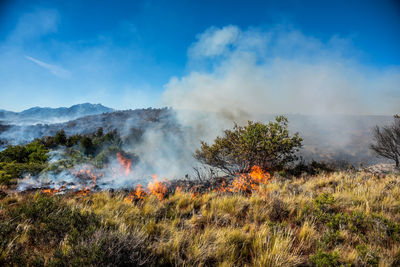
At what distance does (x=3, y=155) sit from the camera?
10969 mm

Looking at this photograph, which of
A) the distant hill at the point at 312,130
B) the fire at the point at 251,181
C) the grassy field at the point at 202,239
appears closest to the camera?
the grassy field at the point at 202,239

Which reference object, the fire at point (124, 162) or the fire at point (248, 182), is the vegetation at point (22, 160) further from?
the fire at point (248, 182)

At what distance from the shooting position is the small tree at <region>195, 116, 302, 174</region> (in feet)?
25.1

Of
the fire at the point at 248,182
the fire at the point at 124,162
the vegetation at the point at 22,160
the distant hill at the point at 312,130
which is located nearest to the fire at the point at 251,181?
the fire at the point at 248,182

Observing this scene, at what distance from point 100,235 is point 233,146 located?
23.5ft

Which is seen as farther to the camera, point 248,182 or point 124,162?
point 124,162

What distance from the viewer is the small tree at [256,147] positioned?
764cm

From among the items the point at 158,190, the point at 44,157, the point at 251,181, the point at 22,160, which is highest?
the point at 44,157

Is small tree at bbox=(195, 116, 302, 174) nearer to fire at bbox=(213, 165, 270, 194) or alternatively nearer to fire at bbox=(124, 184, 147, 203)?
fire at bbox=(213, 165, 270, 194)

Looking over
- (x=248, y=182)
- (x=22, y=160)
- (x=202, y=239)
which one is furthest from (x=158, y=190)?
(x=22, y=160)

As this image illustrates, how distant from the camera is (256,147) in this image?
7762 mm

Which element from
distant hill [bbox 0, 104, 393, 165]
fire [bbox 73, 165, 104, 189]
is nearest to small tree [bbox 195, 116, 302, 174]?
fire [bbox 73, 165, 104, 189]

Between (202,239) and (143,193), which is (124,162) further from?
(202,239)

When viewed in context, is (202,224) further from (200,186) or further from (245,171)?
(245,171)
